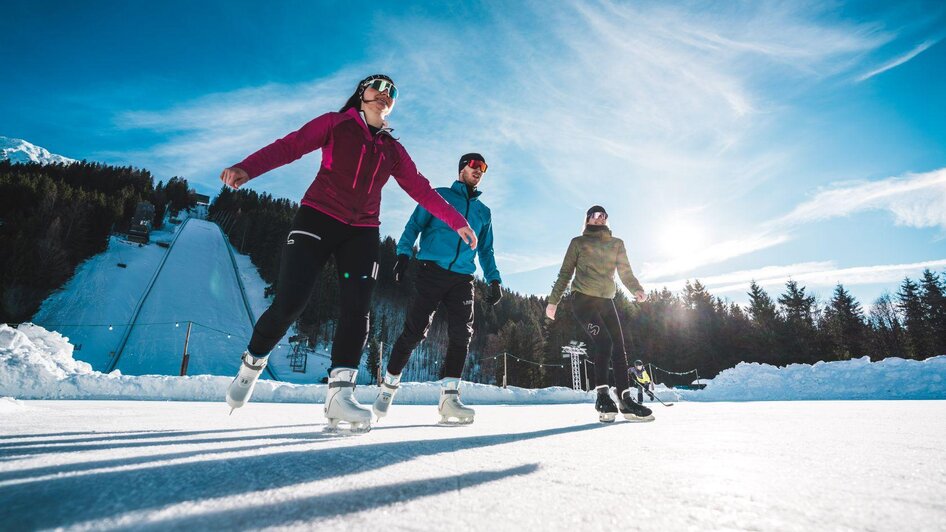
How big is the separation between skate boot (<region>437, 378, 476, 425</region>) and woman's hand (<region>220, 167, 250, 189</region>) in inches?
74.8

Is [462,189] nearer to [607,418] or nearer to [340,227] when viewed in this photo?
[340,227]

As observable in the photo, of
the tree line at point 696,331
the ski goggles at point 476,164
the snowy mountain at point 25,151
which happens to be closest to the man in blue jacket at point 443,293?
the ski goggles at point 476,164

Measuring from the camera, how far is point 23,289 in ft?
78.6

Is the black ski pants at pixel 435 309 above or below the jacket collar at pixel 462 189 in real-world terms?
below

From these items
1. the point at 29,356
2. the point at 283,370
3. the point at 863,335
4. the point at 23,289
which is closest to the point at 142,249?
the point at 23,289

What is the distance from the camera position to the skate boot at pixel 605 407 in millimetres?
3387

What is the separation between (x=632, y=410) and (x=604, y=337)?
0.66 metres

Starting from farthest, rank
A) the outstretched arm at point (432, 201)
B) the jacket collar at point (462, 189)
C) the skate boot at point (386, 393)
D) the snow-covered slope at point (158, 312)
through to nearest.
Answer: the snow-covered slope at point (158, 312) → the jacket collar at point (462, 189) → the skate boot at point (386, 393) → the outstretched arm at point (432, 201)

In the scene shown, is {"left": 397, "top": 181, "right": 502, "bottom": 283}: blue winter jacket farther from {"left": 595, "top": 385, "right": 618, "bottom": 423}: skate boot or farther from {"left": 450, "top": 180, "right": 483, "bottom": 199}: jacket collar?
{"left": 595, "top": 385, "right": 618, "bottom": 423}: skate boot

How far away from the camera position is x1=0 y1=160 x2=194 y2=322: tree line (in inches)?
945

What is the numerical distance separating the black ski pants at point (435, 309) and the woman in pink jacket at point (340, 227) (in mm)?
809

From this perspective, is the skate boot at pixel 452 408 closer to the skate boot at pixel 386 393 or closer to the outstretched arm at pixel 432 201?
the skate boot at pixel 386 393

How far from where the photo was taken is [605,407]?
11.4 feet

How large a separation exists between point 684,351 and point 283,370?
38.0m
